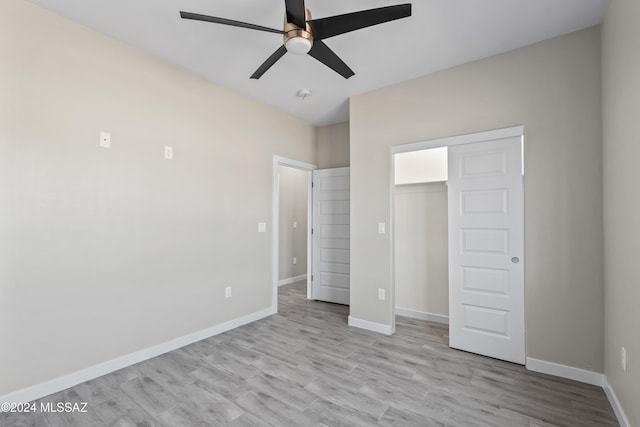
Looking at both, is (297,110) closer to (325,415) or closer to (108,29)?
(108,29)

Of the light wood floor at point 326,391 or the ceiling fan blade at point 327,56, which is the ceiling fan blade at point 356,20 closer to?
the ceiling fan blade at point 327,56

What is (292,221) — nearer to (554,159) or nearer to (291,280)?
(291,280)

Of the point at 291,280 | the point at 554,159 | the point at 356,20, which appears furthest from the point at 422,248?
the point at 291,280

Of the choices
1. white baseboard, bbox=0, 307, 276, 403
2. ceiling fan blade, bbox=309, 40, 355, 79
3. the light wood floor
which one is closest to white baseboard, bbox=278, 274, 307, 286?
white baseboard, bbox=0, 307, 276, 403

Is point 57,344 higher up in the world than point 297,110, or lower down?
lower down

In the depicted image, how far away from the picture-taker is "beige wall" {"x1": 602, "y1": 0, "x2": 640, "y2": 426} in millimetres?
1655

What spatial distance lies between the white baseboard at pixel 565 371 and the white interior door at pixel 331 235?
245 centimetres

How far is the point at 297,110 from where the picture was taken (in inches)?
165

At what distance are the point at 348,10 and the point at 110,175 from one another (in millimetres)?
2384

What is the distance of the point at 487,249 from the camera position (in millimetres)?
2812

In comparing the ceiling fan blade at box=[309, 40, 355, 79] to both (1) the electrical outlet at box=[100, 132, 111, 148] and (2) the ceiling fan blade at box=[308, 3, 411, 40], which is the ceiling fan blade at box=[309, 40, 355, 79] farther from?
(1) the electrical outlet at box=[100, 132, 111, 148]

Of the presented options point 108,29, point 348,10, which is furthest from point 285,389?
point 108,29

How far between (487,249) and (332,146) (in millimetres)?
2841

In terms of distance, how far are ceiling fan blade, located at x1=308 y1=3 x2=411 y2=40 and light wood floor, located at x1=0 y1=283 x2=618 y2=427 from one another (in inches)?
98.6
